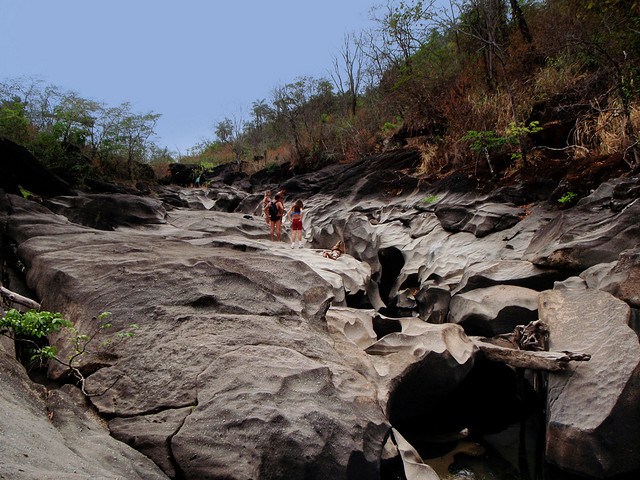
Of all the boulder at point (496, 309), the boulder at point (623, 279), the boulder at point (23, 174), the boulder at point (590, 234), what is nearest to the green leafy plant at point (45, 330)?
the boulder at point (496, 309)

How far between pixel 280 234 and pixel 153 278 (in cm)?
858

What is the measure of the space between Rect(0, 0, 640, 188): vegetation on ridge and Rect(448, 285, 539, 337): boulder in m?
3.43

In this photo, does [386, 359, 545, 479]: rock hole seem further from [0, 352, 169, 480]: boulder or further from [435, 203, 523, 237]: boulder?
[435, 203, 523, 237]: boulder

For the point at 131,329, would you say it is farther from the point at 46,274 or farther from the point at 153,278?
the point at 46,274

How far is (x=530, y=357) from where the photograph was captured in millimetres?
4457

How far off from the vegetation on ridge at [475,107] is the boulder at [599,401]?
4.53m

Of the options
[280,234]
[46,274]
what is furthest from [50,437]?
[280,234]

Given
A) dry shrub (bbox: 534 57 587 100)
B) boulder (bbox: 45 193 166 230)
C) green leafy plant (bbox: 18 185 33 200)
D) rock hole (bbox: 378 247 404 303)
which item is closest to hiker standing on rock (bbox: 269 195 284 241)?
boulder (bbox: 45 193 166 230)

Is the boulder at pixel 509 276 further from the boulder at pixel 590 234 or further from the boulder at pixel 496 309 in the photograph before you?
the boulder at pixel 496 309

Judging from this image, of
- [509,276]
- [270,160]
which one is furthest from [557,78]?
[270,160]

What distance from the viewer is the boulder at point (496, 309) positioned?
5.86 meters

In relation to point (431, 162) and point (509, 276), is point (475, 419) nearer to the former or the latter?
point (509, 276)

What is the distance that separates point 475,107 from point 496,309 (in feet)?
27.2

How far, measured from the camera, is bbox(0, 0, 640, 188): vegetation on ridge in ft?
28.8
